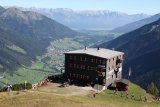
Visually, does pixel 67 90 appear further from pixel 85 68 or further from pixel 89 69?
pixel 85 68

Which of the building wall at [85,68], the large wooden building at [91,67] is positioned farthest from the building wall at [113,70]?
the building wall at [85,68]

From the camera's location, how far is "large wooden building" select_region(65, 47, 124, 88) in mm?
112688

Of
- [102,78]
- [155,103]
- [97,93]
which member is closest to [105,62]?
[102,78]

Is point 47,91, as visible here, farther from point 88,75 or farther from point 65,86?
point 88,75

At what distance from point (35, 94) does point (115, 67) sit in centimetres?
3971

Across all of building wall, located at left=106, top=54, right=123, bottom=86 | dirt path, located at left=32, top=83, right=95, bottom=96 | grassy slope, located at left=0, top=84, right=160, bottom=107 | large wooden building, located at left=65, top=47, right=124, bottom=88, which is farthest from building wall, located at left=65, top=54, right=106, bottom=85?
grassy slope, located at left=0, top=84, right=160, bottom=107

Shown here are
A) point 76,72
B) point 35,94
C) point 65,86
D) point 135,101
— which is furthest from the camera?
point 76,72

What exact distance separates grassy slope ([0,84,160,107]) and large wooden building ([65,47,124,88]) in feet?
47.2

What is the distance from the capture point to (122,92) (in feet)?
356

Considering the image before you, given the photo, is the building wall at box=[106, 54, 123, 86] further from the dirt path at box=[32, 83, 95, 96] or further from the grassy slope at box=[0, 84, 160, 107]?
the grassy slope at box=[0, 84, 160, 107]

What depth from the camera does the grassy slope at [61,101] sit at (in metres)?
82.6

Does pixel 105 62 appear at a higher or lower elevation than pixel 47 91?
higher

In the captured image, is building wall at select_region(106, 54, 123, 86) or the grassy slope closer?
the grassy slope

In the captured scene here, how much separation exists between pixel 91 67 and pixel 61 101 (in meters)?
30.5
